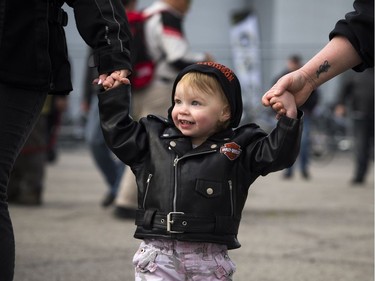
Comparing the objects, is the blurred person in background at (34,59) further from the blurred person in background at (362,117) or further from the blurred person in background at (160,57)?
the blurred person in background at (362,117)

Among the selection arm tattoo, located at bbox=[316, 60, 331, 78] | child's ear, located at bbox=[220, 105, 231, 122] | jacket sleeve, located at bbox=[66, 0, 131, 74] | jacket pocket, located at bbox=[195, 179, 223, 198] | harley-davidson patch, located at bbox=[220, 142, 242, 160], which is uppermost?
jacket sleeve, located at bbox=[66, 0, 131, 74]

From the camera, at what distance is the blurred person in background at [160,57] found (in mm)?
7402

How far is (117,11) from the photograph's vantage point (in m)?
3.62

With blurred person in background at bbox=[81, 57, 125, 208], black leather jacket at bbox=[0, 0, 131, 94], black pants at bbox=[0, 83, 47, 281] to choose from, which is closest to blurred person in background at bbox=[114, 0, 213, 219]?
blurred person in background at bbox=[81, 57, 125, 208]

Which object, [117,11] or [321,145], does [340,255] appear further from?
[321,145]

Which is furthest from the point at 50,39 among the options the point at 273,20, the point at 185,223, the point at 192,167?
the point at 273,20

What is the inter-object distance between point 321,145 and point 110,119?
13883mm

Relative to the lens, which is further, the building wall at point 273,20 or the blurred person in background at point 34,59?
the building wall at point 273,20

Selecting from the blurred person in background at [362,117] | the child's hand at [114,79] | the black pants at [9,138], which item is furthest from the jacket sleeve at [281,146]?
the blurred person in background at [362,117]

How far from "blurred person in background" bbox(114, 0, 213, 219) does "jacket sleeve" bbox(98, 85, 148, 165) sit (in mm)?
3897

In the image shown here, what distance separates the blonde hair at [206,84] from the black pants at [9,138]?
1.89 feet

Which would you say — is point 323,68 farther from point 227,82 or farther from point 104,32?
point 104,32

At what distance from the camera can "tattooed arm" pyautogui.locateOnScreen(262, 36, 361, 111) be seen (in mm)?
3326

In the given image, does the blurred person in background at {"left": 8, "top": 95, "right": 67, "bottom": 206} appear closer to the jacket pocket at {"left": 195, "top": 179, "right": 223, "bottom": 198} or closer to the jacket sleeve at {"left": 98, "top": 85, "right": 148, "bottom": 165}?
the jacket sleeve at {"left": 98, "top": 85, "right": 148, "bottom": 165}
